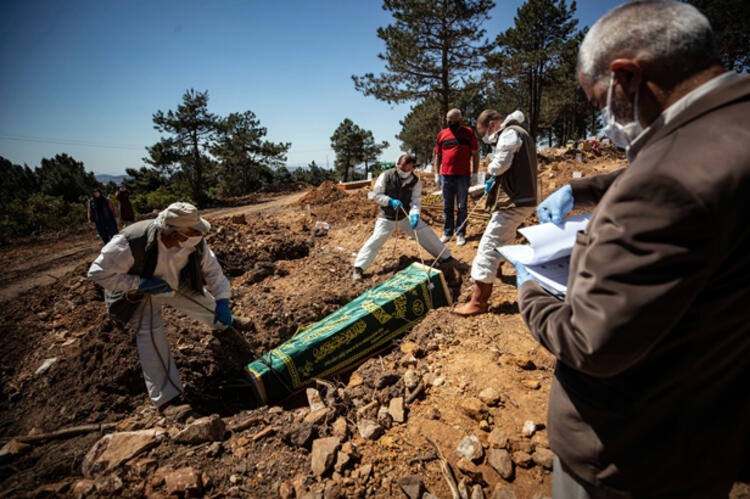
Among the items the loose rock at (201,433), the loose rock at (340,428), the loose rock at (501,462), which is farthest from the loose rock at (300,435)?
the loose rock at (501,462)

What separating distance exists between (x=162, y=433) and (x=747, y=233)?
3.05 meters

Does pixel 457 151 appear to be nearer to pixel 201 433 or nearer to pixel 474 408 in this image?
pixel 474 408

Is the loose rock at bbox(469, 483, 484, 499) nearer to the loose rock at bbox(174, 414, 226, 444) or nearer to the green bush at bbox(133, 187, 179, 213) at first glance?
the loose rock at bbox(174, 414, 226, 444)

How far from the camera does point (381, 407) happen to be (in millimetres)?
2408

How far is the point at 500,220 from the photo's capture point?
11.1 feet

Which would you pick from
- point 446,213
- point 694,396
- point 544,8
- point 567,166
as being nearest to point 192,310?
point 694,396

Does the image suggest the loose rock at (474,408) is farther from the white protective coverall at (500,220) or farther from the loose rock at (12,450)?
the loose rock at (12,450)

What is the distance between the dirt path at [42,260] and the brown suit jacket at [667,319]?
8.58 metres

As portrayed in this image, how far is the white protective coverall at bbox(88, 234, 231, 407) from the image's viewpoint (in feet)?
8.78

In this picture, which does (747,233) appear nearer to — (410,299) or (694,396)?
(694,396)

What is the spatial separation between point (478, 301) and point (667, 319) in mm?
2773

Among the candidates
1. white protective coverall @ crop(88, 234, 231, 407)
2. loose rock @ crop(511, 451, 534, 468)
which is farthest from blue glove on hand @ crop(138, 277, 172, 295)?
loose rock @ crop(511, 451, 534, 468)

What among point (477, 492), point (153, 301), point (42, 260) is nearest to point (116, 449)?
point (153, 301)

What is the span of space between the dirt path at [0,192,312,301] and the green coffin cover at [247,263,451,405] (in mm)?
6106
